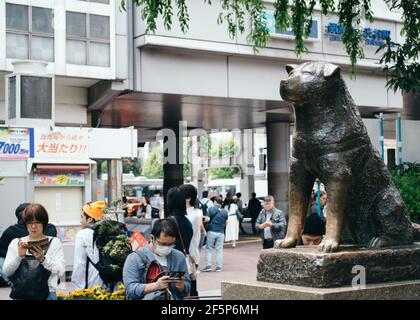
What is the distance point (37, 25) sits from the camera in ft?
53.5

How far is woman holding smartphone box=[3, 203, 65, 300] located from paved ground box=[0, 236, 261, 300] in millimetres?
3895

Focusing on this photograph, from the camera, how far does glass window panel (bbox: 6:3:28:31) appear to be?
52.2 ft

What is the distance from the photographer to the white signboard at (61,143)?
45.6 feet

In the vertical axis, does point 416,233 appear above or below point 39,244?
above

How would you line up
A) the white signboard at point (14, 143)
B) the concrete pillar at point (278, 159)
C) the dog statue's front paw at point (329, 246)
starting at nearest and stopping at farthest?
1. the dog statue's front paw at point (329, 246)
2. the white signboard at point (14, 143)
3. the concrete pillar at point (278, 159)

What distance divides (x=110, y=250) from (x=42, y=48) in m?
10.6

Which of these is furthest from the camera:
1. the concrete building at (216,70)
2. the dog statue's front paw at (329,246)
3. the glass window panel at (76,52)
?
the concrete building at (216,70)

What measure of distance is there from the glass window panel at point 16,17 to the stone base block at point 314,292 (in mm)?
12590

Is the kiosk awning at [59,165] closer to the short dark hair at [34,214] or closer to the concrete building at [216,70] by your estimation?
the concrete building at [216,70]

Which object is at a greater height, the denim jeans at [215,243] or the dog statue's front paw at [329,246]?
the dog statue's front paw at [329,246]

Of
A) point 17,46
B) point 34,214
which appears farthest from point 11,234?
point 17,46

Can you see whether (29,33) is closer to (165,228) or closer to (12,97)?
(12,97)

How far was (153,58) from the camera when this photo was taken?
17.5 metres

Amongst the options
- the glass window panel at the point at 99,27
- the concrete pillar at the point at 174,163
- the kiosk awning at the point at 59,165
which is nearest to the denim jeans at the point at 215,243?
the kiosk awning at the point at 59,165
